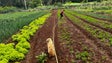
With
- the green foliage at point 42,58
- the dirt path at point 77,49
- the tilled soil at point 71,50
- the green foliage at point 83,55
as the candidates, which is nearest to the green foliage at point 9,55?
the tilled soil at point 71,50

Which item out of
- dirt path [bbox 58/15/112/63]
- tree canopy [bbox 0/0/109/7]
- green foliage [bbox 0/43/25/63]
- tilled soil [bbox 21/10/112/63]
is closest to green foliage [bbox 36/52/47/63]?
tilled soil [bbox 21/10/112/63]

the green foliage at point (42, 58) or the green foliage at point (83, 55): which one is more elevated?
the green foliage at point (83, 55)

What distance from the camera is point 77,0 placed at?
11669 cm

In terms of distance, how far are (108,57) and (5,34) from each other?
12492 millimetres

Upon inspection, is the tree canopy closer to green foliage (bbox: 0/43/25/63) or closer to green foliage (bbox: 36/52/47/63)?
green foliage (bbox: 0/43/25/63)

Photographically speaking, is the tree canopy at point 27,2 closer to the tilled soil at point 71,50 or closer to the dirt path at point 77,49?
the tilled soil at point 71,50

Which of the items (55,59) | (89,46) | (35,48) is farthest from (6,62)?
(89,46)

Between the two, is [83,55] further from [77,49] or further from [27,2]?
[27,2]

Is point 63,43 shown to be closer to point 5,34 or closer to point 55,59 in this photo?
point 55,59

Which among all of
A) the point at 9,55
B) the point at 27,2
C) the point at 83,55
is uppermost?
the point at 83,55

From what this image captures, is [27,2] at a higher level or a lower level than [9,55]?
lower

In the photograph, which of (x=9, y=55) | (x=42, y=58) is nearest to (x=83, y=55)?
(x=42, y=58)

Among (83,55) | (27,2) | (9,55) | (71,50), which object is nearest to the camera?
(83,55)

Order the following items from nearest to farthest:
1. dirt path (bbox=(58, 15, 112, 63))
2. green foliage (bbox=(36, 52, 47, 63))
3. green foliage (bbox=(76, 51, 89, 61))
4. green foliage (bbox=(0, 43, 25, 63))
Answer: dirt path (bbox=(58, 15, 112, 63))
green foliage (bbox=(76, 51, 89, 61))
green foliage (bbox=(36, 52, 47, 63))
green foliage (bbox=(0, 43, 25, 63))
